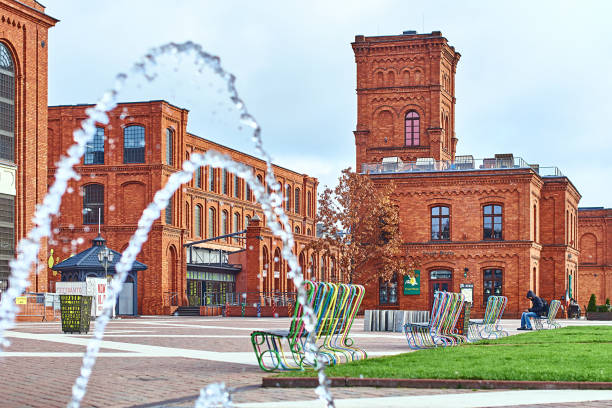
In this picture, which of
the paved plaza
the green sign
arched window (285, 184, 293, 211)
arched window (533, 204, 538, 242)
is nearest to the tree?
the green sign

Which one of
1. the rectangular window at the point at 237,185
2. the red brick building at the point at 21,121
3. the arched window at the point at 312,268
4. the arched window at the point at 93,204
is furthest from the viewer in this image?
the arched window at the point at 312,268

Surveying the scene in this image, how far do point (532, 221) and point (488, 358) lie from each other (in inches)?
1533

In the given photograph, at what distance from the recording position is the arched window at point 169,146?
55812 millimetres

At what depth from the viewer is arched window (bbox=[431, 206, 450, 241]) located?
165 feet

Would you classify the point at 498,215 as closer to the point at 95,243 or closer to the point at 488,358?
the point at 95,243

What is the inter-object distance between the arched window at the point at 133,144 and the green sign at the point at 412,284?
1781 cm

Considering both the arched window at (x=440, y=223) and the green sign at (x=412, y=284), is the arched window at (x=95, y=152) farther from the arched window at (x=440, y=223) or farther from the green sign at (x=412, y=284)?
the arched window at (x=440, y=223)

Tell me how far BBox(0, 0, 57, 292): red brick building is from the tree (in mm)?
15555

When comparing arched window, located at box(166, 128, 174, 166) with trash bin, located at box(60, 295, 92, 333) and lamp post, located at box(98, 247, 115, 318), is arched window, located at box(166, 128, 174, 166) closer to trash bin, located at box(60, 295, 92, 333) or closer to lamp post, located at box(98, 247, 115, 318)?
lamp post, located at box(98, 247, 115, 318)

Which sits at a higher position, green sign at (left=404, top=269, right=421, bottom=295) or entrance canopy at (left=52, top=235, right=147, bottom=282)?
entrance canopy at (left=52, top=235, right=147, bottom=282)

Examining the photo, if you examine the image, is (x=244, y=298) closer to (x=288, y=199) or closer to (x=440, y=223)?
(x=440, y=223)

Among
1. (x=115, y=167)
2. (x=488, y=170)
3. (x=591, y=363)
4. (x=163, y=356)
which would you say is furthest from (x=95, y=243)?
(x=591, y=363)

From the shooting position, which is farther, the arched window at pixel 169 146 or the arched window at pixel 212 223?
the arched window at pixel 212 223

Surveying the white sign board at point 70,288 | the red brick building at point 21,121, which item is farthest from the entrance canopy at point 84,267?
the red brick building at point 21,121
